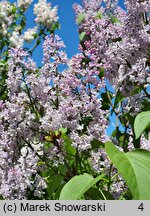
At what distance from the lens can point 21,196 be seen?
1642mm

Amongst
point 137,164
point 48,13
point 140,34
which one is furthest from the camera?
point 48,13

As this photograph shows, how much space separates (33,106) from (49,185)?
0.40m

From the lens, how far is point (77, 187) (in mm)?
1566

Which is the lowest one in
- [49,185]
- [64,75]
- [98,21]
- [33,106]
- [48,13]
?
[49,185]

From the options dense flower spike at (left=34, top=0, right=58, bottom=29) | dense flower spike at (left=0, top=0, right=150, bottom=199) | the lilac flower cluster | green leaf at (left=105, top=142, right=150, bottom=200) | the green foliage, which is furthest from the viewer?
dense flower spike at (left=34, top=0, right=58, bottom=29)

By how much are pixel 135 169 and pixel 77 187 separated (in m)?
0.25

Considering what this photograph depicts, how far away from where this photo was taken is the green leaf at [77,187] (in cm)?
151

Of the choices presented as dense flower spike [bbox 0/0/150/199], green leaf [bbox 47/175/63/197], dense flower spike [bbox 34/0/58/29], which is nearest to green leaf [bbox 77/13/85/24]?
dense flower spike [bbox 0/0/150/199]

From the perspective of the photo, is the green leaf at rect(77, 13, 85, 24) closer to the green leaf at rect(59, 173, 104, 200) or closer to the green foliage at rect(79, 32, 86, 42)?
the green foliage at rect(79, 32, 86, 42)

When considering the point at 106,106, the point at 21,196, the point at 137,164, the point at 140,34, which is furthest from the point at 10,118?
the point at 106,106

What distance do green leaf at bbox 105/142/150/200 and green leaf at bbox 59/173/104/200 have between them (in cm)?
12

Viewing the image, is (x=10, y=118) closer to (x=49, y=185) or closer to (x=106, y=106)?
(x=49, y=185)

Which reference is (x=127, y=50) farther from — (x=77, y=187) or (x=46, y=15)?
(x=46, y=15)

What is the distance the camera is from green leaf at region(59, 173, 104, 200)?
151 cm
